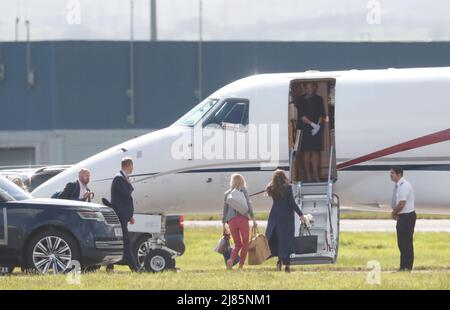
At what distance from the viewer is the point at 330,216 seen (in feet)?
72.4

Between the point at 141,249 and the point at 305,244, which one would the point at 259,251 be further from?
the point at 141,249

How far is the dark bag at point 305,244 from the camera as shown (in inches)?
830

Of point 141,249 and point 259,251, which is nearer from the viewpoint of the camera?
point 259,251

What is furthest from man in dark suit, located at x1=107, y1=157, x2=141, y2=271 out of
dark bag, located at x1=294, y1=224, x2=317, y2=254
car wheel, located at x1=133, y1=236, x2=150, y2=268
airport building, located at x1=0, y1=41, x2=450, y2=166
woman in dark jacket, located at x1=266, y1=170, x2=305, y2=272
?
airport building, located at x1=0, y1=41, x2=450, y2=166

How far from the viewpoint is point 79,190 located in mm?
22297

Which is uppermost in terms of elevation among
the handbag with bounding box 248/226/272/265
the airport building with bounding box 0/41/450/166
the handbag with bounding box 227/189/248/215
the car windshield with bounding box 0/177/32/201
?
the airport building with bounding box 0/41/450/166

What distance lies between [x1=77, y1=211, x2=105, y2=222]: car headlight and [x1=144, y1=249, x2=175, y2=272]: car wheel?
3.00 m

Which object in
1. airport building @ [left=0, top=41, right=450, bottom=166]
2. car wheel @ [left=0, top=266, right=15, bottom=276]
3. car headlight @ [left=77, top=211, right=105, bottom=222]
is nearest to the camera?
car headlight @ [left=77, top=211, right=105, bottom=222]

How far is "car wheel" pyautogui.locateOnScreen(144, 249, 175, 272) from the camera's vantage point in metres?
22.2

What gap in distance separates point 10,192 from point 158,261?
3750mm

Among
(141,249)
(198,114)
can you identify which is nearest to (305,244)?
(141,249)

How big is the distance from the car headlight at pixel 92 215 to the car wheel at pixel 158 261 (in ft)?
9.85
